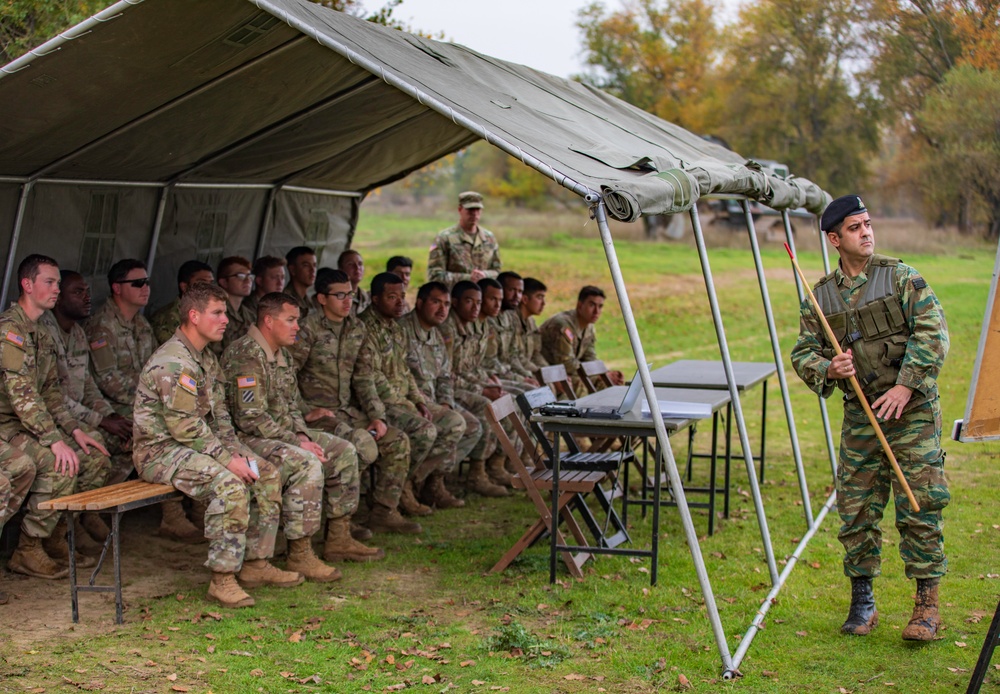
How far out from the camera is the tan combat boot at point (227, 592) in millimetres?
6141

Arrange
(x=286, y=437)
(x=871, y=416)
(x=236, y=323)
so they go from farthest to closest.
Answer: (x=236, y=323)
(x=286, y=437)
(x=871, y=416)

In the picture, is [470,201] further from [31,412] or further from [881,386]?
[881,386]

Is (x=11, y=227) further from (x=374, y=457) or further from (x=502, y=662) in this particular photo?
(x=502, y=662)

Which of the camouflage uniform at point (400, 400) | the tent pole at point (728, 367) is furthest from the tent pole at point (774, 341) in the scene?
the camouflage uniform at point (400, 400)

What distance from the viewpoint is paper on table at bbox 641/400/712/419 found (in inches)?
277

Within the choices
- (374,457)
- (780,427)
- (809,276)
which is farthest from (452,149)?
(809,276)

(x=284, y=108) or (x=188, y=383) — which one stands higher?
(x=284, y=108)

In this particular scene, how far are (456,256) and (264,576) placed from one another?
516cm

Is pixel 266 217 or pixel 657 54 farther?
pixel 657 54

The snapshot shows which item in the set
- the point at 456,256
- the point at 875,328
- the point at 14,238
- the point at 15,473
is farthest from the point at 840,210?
the point at 456,256

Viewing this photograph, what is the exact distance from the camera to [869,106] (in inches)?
1373

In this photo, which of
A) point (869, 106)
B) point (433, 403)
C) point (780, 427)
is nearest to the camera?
point (433, 403)

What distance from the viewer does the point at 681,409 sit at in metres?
7.41

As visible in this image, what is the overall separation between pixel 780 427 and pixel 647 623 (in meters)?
7.37
